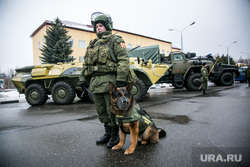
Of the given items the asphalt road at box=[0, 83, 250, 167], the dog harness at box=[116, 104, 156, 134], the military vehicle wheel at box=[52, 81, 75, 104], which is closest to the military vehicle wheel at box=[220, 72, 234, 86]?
the asphalt road at box=[0, 83, 250, 167]

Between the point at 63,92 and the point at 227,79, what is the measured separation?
39.2 feet

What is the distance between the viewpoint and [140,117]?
7.13ft

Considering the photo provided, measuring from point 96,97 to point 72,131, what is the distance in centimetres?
110

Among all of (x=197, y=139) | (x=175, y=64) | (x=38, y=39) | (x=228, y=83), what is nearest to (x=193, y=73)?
(x=175, y=64)

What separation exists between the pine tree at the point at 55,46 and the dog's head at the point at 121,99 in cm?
1744

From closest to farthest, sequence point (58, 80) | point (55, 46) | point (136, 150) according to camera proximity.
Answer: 1. point (136, 150)
2. point (58, 80)
3. point (55, 46)

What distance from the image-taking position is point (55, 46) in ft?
58.8

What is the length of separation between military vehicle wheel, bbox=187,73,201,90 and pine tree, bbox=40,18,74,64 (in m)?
13.2

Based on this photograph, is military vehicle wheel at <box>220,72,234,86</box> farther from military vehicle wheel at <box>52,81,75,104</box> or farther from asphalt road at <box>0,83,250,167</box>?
military vehicle wheel at <box>52,81,75,104</box>

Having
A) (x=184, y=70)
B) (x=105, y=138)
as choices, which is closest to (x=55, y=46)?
(x=184, y=70)

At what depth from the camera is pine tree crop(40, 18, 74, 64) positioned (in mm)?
18078

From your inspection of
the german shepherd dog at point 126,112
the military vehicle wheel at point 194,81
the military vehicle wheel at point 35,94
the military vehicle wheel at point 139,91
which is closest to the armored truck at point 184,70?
the military vehicle wheel at point 194,81

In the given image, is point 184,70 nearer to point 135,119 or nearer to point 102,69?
point 102,69

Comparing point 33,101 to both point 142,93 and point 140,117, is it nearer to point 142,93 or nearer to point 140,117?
point 142,93
